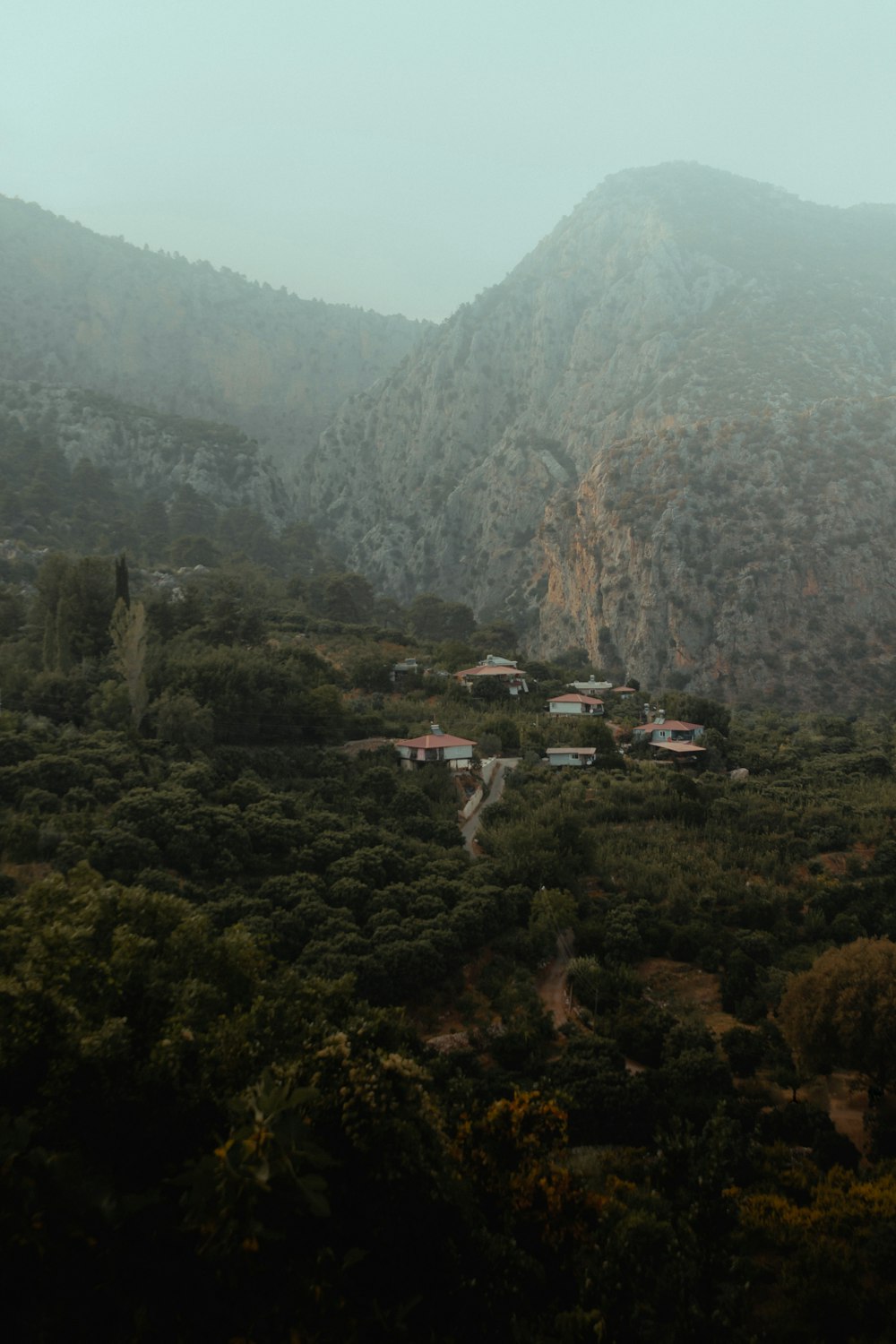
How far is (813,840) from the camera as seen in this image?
38094mm

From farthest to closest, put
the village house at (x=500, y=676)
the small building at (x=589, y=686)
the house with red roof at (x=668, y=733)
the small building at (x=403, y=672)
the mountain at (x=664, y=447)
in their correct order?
the mountain at (x=664, y=447), the small building at (x=589, y=686), the village house at (x=500, y=676), the small building at (x=403, y=672), the house with red roof at (x=668, y=733)

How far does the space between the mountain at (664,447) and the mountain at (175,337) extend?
2102 cm

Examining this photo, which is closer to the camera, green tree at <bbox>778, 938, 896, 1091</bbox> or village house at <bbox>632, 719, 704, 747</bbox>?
green tree at <bbox>778, 938, 896, 1091</bbox>

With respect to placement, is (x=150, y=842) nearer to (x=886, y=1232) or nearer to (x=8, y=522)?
→ (x=886, y=1232)

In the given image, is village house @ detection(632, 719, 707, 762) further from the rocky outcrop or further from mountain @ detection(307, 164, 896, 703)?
mountain @ detection(307, 164, 896, 703)

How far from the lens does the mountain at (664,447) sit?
89438mm

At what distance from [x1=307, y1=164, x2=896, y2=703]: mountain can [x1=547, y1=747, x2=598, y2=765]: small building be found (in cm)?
4187

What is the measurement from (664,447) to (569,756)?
6469 centimetres

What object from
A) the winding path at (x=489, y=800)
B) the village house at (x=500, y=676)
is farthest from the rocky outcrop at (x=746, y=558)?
the winding path at (x=489, y=800)

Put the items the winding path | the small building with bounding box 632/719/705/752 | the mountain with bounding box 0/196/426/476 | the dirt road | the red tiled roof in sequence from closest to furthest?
the dirt road
the winding path
the red tiled roof
the small building with bounding box 632/719/705/752
the mountain with bounding box 0/196/426/476

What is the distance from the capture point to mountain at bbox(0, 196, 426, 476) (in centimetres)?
14462

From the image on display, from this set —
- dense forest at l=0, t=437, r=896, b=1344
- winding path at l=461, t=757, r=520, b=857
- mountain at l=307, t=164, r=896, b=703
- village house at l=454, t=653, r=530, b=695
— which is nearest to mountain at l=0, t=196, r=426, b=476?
mountain at l=307, t=164, r=896, b=703

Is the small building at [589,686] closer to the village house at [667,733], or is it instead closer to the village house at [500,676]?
the village house at [500,676]

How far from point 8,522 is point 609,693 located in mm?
58381
